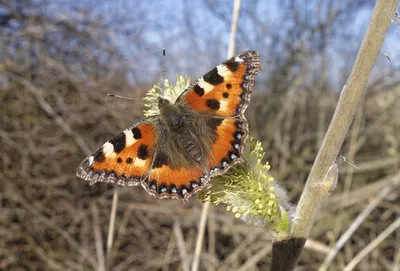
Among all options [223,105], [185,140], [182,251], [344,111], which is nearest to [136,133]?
[185,140]

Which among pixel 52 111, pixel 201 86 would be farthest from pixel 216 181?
pixel 52 111

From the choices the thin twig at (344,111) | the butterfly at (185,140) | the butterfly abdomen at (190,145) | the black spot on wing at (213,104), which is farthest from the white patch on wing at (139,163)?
the thin twig at (344,111)

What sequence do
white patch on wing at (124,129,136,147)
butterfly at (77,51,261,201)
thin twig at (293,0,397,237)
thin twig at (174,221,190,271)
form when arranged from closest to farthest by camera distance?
thin twig at (293,0,397,237), butterfly at (77,51,261,201), white patch on wing at (124,129,136,147), thin twig at (174,221,190,271)

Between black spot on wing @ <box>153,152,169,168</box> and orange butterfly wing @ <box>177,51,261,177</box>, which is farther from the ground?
orange butterfly wing @ <box>177,51,261,177</box>

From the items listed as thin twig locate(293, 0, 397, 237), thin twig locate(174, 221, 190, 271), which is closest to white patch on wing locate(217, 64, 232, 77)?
thin twig locate(293, 0, 397, 237)

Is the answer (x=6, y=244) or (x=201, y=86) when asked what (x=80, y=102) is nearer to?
(x=6, y=244)

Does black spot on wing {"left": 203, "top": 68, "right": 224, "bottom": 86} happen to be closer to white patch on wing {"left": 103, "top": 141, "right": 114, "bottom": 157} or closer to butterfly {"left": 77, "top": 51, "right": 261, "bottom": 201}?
butterfly {"left": 77, "top": 51, "right": 261, "bottom": 201}
